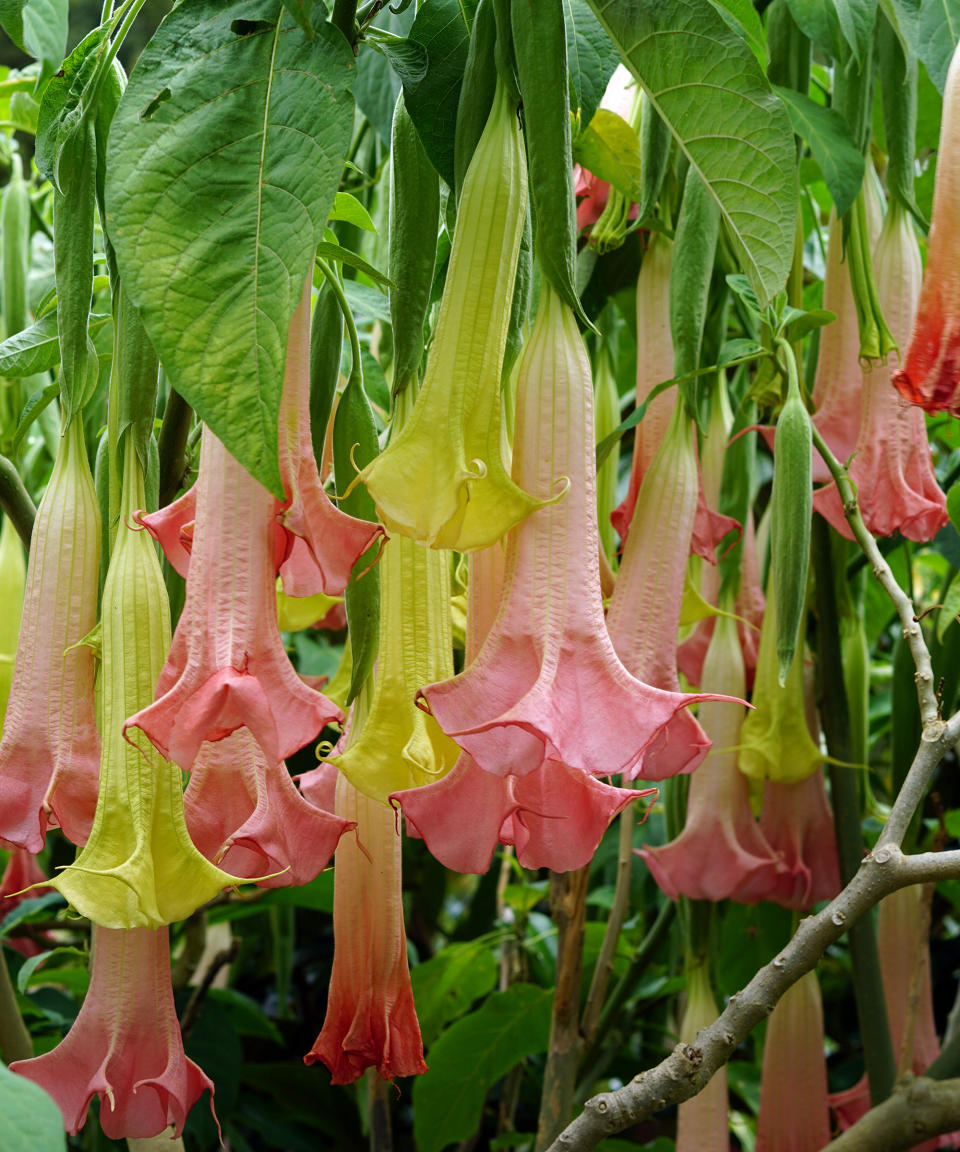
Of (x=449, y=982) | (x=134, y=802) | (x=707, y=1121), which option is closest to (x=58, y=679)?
(x=134, y=802)

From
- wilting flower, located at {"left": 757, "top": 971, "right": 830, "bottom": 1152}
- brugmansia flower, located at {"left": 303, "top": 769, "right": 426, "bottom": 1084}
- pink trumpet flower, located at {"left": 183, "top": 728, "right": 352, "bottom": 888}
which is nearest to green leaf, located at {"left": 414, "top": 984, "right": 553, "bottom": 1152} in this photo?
wilting flower, located at {"left": 757, "top": 971, "right": 830, "bottom": 1152}

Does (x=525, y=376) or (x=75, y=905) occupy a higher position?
(x=525, y=376)

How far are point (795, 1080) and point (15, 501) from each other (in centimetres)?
67

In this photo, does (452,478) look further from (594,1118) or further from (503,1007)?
(503,1007)

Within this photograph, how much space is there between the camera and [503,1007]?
103cm

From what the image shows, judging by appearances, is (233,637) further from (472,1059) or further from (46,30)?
(472,1059)

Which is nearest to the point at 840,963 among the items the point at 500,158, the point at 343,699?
the point at 343,699

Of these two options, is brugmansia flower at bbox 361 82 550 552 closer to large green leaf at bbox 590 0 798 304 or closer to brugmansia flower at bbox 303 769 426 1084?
large green leaf at bbox 590 0 798 304

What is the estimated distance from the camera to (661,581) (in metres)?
0.57

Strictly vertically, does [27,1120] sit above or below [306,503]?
below

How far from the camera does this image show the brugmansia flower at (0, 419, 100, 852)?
45 centimetres

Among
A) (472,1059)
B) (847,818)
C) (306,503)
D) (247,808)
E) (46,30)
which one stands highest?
(46,30)

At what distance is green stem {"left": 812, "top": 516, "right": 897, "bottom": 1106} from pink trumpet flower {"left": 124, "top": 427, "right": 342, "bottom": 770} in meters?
0.55

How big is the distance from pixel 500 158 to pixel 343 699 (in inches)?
14.3
